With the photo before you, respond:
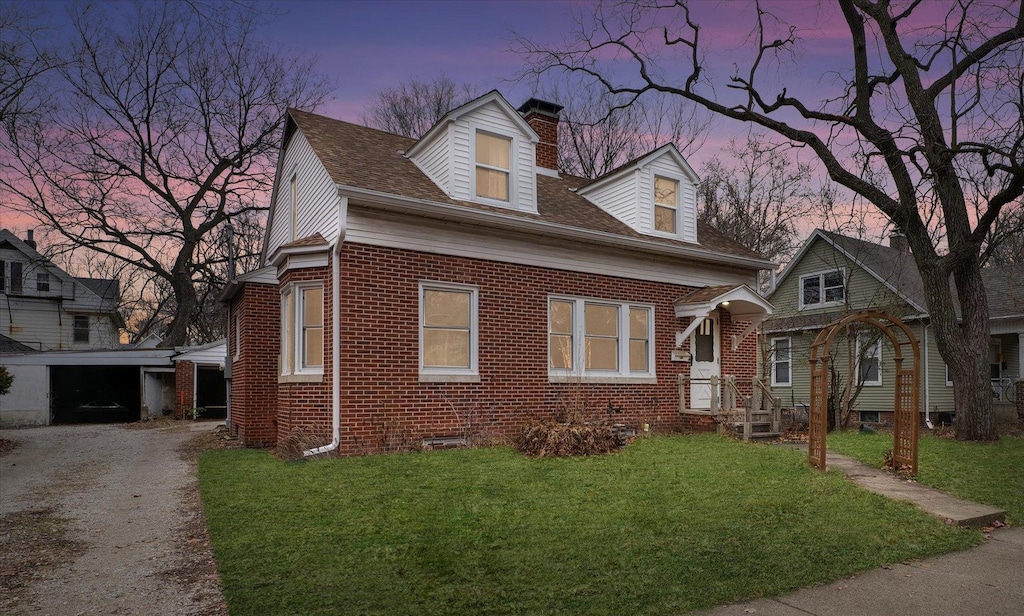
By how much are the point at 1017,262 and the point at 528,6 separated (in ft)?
67.3

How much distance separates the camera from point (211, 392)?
26266 millimetres

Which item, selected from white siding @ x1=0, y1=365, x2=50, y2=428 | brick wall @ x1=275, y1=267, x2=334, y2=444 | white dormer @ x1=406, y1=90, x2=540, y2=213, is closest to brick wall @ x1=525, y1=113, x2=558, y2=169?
white dormer @ x1=406, y1=90, x2=540, y2=213

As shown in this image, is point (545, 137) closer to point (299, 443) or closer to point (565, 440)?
point (565, 440)

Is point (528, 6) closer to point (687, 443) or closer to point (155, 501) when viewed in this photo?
point (687, 443)

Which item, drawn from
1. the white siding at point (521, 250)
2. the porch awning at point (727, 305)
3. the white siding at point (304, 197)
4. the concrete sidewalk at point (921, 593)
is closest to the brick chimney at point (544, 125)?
the white siding at point (521, 250)

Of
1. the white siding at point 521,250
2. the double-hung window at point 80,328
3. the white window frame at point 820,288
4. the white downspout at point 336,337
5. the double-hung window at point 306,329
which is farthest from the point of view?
the double-hung window at point 80,328

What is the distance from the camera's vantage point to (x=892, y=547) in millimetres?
5676

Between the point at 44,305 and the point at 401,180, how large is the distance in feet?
99.1

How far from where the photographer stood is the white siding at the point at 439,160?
40.5 feet

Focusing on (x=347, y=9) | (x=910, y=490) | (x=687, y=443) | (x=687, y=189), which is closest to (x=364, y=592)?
(x=347, y=9)

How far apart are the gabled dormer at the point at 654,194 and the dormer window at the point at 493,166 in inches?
123

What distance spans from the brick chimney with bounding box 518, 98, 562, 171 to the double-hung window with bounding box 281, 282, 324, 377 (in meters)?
7.40

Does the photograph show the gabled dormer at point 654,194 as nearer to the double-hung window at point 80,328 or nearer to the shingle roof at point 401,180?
the shingle roof at point 401,180

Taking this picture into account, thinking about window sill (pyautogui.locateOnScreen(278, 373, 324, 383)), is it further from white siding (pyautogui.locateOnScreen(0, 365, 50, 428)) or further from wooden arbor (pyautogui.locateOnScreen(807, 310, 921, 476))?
white siding (pyautogui.locateOnScreen(0, 365, 50, 428))
